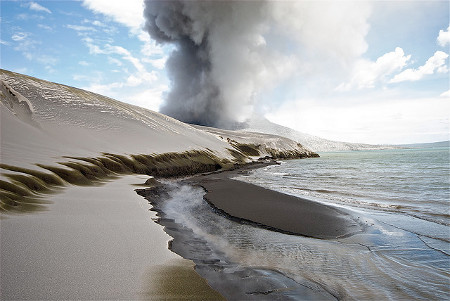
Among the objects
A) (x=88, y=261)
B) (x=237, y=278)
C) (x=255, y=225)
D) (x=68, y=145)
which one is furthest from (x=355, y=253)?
(x=68, y=145)

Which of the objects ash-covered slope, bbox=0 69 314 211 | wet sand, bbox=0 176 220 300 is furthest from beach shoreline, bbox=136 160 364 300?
ash-covered slope, bbox=0 69 314 211

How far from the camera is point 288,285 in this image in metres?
4.05

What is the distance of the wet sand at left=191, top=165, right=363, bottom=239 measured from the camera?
24.8 ft

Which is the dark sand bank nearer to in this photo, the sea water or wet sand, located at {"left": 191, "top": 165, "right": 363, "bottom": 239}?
the sea water

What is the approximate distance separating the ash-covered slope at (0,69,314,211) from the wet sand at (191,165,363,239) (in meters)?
6.26

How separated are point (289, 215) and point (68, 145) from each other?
1644 centimetres

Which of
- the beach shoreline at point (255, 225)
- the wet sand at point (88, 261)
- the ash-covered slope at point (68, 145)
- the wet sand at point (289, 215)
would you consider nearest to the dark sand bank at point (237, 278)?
the beach shoreline at point (255, 225)

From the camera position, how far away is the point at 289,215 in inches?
356

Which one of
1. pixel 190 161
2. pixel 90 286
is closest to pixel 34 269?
pixel 90 286

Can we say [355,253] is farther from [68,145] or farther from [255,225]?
[68,145]

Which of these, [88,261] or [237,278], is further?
[237,278]

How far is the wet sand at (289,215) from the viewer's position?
24.8 feet

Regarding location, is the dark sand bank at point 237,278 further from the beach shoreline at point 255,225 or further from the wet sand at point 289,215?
the wet sand at point 289,215

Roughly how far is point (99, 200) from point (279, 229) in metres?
5.68
